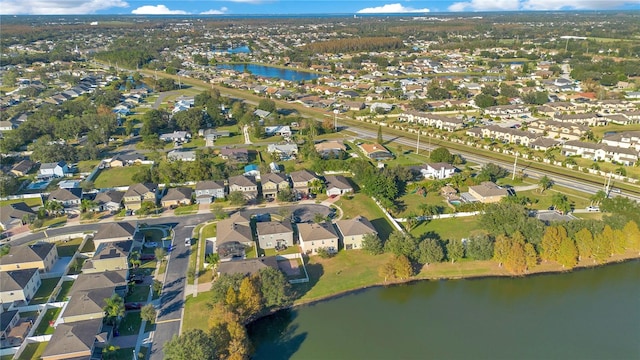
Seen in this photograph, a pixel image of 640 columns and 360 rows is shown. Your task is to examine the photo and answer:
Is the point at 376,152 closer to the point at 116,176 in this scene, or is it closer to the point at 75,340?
the point at 116,176

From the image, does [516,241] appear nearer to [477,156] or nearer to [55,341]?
[477,156]

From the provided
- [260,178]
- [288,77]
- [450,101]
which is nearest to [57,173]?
[260,178]

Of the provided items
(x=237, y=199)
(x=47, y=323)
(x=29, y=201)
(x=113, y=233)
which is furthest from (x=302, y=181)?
(x=29, y=201)

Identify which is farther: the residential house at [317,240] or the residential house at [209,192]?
the residential house at [209,192]

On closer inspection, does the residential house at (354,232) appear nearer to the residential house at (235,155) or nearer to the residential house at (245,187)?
the residential house at (245,187)

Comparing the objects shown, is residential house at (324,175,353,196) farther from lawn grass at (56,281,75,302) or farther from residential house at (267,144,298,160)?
lawn grass at (56,281,75,302)

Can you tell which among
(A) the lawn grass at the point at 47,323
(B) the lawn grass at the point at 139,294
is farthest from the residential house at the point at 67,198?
(B) the lawn grass at the point at 139,294
